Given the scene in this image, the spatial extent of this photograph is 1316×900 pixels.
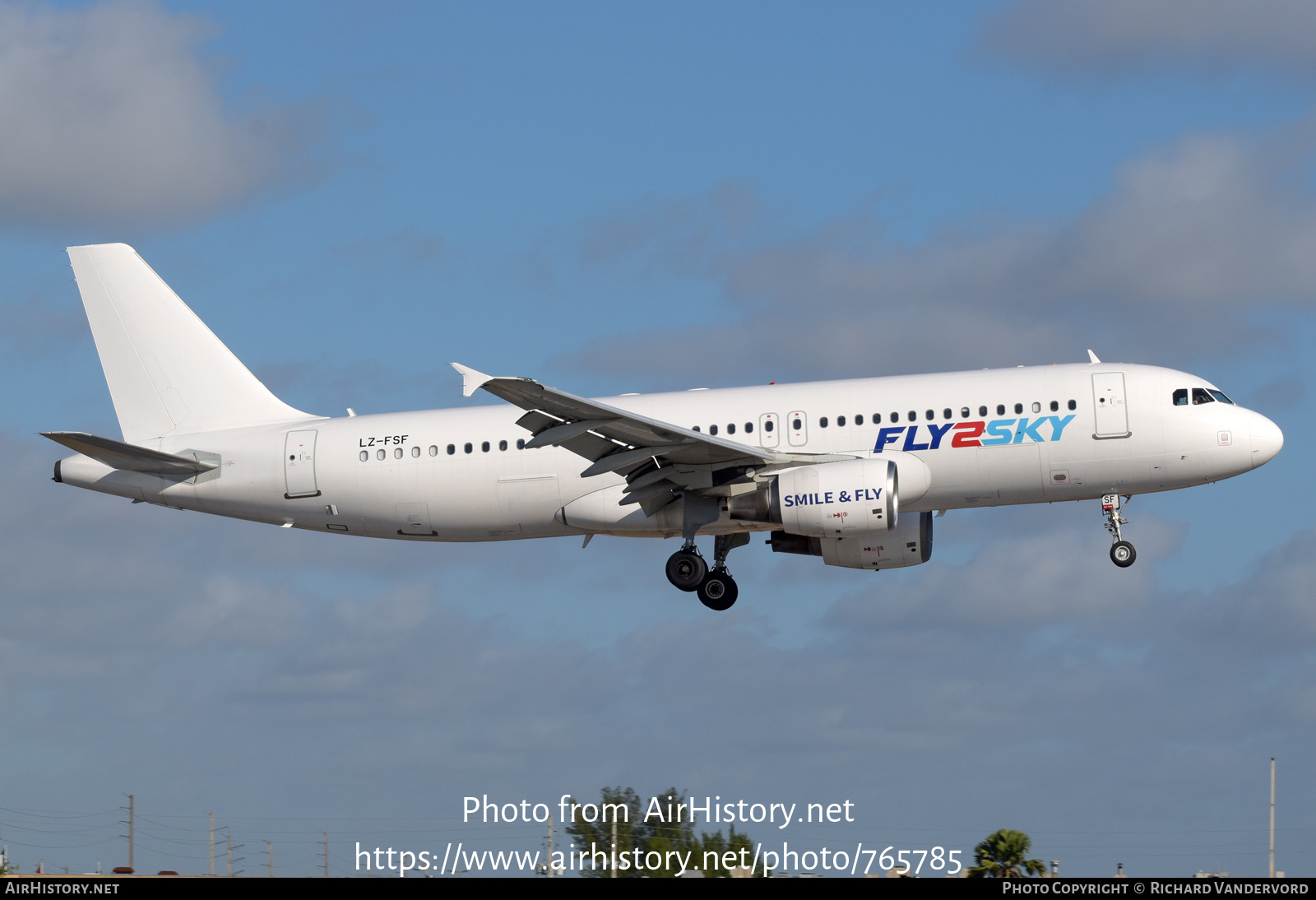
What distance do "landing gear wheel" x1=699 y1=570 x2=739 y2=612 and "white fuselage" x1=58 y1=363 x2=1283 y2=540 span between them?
1923mm

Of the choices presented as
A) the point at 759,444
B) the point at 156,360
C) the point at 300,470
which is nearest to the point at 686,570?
the point at 759,444

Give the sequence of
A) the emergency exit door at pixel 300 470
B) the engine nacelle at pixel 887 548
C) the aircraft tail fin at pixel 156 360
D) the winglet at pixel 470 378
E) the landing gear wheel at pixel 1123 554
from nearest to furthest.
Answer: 1. the winglet at pixel 470 378
2. the landing gear wheel at pixel 1123 554
3. the emergency exit door at pixel 300 470
4. the engine nacelle at pixel 887 548
5. the aircraft tail fin at pixel 156 360

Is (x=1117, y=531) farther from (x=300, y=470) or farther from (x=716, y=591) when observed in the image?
(x=300, y=470)

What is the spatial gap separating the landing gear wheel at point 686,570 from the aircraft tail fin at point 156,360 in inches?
427

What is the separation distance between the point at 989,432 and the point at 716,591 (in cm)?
809

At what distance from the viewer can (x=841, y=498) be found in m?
36.1

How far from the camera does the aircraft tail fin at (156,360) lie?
4294 centimetres

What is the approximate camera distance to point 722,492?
37.9 meters

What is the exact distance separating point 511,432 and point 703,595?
6.26 metres

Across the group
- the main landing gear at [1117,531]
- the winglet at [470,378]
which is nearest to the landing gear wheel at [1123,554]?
the main landing gear at [1117,531]

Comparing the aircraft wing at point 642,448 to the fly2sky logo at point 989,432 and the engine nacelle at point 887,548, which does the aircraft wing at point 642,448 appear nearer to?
the fly2sky logo at point 989,432

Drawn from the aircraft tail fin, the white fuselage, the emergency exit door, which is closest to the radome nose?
the white fuselage
